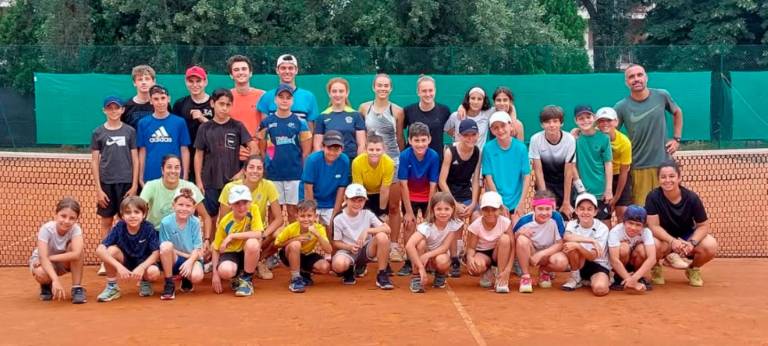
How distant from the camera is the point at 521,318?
20.1 ft

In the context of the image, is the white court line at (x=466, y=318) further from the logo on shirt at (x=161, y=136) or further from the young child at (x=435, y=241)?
the logo on shirt at (x=161, y=136)

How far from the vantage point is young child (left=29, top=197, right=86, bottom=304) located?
6688 mm

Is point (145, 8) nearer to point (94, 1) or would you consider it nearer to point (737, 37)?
point (94, 1)

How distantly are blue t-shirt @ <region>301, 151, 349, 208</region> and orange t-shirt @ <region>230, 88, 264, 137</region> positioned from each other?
2.68 feet

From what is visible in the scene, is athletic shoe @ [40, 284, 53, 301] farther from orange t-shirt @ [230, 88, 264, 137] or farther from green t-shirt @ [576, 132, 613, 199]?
green t-shirt @ [576, 132, 613, 199]

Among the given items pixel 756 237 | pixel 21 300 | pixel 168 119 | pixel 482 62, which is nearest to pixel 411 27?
pixel 482 62

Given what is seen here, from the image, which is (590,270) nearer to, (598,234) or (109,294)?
(598,234)

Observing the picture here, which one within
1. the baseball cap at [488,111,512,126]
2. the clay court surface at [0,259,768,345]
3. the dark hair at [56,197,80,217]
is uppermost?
the baseball cap at [488,111,512,126]

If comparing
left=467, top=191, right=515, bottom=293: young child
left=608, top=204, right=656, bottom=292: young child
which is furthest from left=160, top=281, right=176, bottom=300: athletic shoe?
left=608, top=204, right=656, bottom=292: young child

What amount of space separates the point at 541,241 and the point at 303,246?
1.88m

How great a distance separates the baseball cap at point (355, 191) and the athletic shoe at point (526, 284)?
4.55ft

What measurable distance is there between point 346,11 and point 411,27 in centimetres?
162

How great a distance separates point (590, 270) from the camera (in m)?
7.12

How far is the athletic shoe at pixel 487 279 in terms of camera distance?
7.23m
